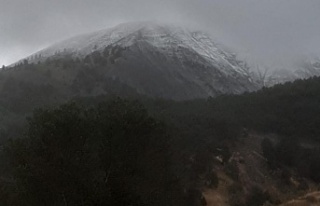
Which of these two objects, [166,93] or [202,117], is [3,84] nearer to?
[166,93]

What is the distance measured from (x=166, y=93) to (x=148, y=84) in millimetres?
6999

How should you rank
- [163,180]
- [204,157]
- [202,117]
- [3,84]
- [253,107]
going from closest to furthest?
[163,180]
[204,157]
[202,117]
[253,107]
[3,84]

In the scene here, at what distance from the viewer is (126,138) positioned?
31000 millimetres

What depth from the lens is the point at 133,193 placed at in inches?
1171

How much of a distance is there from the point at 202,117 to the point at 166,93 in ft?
241

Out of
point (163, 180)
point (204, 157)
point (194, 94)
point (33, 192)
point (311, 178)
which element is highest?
point (33, 192)

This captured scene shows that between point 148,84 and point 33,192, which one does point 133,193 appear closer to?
point 33,192

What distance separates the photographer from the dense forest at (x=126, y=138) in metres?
28.7

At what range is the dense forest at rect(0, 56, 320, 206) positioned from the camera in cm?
2869

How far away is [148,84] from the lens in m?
174

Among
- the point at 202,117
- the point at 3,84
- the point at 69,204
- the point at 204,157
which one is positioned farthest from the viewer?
the point at 3,84

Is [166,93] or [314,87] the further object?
[166,93]

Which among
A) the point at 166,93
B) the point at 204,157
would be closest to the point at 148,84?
the point at 166,93

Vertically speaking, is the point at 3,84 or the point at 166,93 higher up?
the point at 3,84
